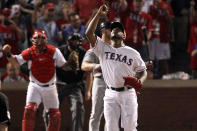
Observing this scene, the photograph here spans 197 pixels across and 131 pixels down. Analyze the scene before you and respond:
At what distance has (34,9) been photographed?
14680 mm

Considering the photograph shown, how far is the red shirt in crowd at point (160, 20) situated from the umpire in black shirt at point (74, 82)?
3037mm

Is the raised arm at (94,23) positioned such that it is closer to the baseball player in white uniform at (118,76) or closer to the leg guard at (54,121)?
the baseball player in white uniform at (118,76)

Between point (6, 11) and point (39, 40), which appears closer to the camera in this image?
point (39, 40)

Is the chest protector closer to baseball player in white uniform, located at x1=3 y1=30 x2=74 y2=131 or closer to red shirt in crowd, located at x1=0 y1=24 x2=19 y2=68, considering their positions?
baseball player in white uniform, located at x1=3 y1=30 x2=74 y2=131

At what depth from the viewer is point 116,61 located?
944 centimetres

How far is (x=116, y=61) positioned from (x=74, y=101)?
2.89m

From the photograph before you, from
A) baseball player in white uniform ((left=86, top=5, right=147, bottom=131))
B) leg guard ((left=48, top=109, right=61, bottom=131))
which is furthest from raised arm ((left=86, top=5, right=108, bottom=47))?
leg guard ((left=48, top=109, right=61, bottom=131))

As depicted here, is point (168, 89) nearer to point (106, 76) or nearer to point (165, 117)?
point (165, 117)

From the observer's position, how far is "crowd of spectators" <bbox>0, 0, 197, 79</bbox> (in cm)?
1404

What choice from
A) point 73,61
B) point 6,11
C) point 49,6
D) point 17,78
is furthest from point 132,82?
point 6,11

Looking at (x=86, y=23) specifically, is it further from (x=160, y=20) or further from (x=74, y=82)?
(x=74, y=82)

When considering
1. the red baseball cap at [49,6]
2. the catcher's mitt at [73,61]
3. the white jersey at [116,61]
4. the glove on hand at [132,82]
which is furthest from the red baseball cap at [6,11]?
the glove on hand at [132,82]

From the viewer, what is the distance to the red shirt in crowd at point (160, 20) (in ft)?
A: 48.4

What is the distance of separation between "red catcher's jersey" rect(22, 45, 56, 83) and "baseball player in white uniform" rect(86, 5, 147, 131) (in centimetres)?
226
